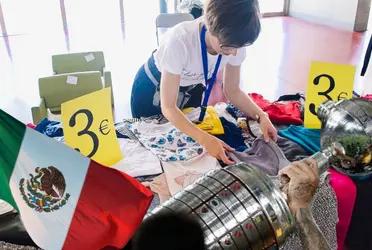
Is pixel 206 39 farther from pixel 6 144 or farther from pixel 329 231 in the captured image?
pixel 6 144

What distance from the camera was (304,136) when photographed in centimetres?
115

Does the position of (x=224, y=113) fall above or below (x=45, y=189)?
below

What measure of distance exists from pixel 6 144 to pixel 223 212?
29 centimetres

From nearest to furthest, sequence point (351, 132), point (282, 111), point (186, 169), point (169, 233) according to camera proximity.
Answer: point (169, 233) → point (351, 132) → point (186, 169) → point (282, 111)

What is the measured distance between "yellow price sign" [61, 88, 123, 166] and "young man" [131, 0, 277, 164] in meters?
0.19

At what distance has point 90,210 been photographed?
19.5 inches

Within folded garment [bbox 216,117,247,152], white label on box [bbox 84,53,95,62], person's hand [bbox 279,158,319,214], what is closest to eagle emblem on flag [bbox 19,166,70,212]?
person's hand [bbox 279,158,319,214]

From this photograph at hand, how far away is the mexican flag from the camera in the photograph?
49 centimetres

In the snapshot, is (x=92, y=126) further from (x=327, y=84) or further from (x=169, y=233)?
(x=327, y=84)

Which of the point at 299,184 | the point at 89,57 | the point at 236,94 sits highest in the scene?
the point at 299,184

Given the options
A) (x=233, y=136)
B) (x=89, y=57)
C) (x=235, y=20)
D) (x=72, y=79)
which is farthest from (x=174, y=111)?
(x=89, y=57)

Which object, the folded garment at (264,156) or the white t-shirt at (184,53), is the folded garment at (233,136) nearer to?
the folded garment at (264,156)

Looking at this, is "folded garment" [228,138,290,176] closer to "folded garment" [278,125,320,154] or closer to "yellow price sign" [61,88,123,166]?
"folded garment" [278,125,320,154]

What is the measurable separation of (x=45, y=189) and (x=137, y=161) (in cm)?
51
